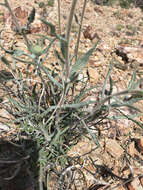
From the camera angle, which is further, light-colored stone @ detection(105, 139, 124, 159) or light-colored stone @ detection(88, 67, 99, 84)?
light-colored stone @ detection(88, 67, 99, 84)

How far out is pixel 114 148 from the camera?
4.43ft

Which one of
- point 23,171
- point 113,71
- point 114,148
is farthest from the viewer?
point 113,71

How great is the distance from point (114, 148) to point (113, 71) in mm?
979

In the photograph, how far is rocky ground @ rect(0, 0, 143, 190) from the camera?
1177 millimetres

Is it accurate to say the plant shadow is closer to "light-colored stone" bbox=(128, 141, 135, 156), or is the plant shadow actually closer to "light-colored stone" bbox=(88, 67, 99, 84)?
"light-colored stone" bbox=(128, 141, 135, 156)

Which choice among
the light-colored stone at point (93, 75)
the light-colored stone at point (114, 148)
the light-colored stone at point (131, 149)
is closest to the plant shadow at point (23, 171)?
the light-colored stone at point (114, 148)

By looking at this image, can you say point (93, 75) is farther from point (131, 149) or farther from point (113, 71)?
point (131, 149)

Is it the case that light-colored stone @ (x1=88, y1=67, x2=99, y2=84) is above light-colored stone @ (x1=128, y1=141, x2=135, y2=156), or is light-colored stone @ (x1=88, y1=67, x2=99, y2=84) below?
above

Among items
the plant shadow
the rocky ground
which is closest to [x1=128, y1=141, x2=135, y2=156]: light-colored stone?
the rocky ground

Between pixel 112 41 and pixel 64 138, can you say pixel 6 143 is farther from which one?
pixel 112 41

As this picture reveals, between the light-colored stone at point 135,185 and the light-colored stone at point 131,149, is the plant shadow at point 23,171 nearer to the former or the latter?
the light-colored stone at point 135,185

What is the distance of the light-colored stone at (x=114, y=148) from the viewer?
132cm

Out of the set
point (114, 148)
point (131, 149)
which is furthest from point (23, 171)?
point (131, 149)

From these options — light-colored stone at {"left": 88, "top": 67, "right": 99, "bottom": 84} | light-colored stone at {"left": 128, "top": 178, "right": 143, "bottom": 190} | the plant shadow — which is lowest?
light-colored stone at {"left": 128, "top": 178, "right": 143, "bottom": 190}
